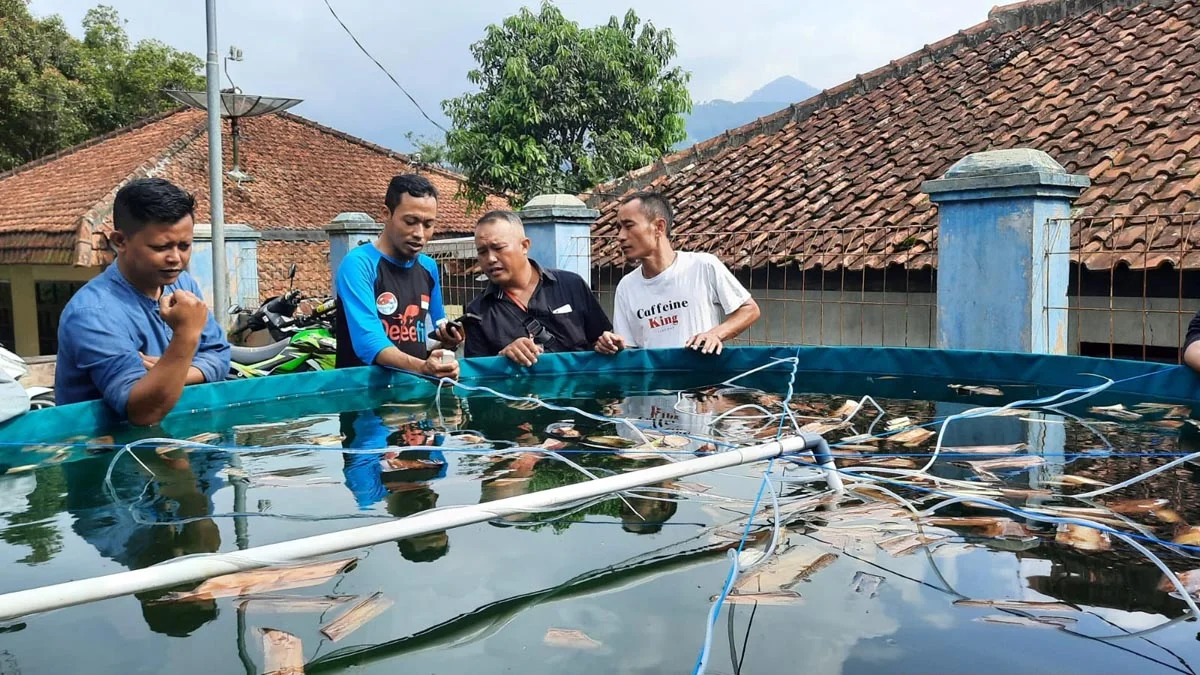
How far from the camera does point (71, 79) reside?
65.0ft

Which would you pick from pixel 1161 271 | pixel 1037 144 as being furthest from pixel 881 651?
pixel 1037 144

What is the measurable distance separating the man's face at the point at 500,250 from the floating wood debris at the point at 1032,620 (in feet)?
10.00

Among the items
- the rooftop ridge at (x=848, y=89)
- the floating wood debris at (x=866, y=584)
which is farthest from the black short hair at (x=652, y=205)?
the rooftop ridge at (x=848, y=89)

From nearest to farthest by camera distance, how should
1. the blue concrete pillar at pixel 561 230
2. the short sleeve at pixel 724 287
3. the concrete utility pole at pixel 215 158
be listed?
the short sleeve at pixel 724 287, the concrete utility pole at pixel 215 158, the blue concrete pillar at pixel 561 230

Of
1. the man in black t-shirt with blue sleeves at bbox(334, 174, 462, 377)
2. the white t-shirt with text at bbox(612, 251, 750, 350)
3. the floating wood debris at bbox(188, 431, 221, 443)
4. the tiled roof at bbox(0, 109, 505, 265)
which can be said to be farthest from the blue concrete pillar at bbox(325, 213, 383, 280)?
the floating wood debris at bbox(188, 431, 221, 443)

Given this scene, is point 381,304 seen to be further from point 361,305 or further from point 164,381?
point 164,381

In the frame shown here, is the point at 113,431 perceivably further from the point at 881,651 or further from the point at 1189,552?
the point at 1189,552

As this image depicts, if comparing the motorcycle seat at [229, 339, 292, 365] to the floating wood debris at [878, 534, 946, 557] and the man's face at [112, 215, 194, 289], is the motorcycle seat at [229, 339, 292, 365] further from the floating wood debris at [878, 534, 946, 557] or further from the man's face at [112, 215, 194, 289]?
the floating wood debris at [878, 534, 946, 557]

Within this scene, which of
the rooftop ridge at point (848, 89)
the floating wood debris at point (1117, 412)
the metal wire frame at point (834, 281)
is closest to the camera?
the floating wood debris at point (1117, 412)

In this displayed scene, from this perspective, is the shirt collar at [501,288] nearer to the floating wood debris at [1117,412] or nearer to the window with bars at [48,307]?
the floating wood debris at [1117,412]

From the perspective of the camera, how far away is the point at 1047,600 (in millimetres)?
1821

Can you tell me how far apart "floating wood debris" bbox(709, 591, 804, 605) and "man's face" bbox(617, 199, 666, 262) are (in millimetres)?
2934

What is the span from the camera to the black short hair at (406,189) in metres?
4.16

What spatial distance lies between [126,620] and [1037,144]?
879 centimetres
